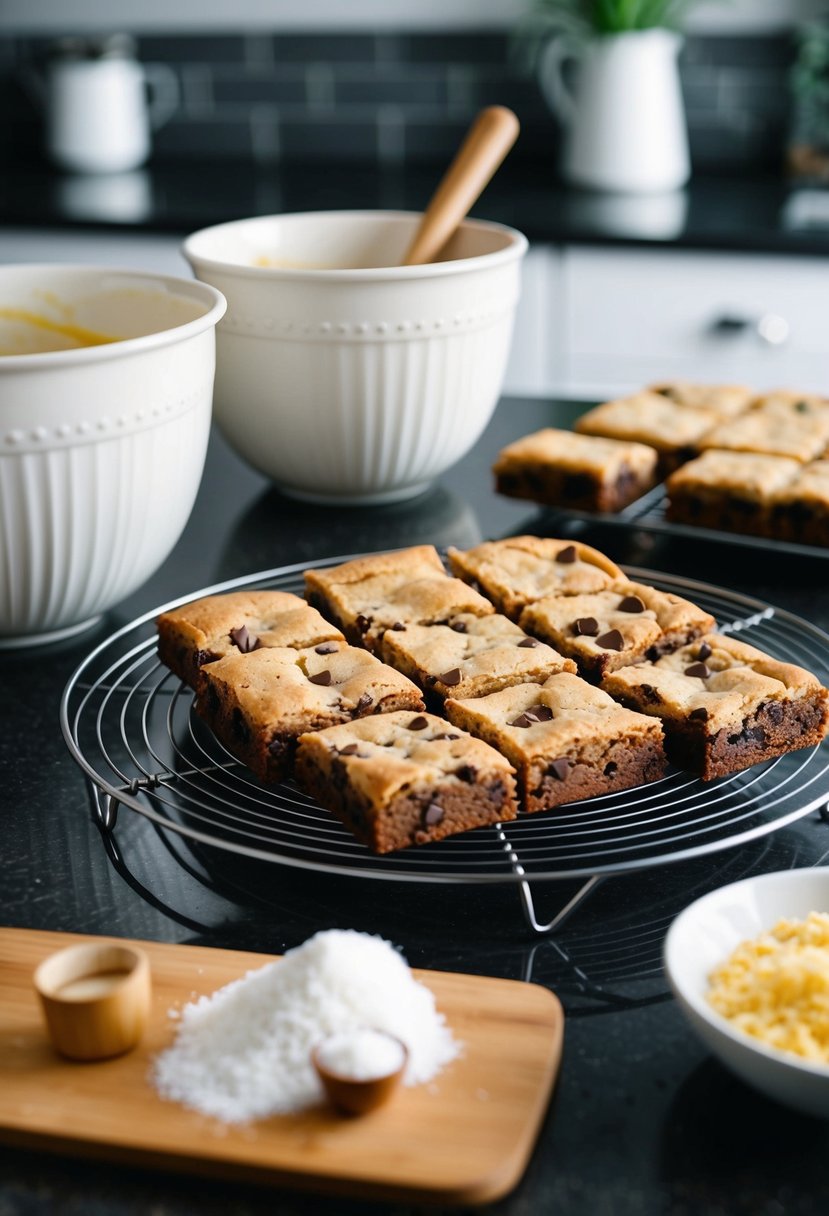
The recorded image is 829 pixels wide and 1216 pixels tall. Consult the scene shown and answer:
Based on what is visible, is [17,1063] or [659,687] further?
[659,687]

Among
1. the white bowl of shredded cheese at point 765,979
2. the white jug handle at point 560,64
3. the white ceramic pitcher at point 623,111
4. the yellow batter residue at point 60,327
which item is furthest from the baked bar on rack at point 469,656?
the white jug handle at point 560,64

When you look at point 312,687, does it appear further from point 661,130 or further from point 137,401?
point 661,130

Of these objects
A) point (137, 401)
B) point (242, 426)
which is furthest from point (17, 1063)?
point (242, 426)

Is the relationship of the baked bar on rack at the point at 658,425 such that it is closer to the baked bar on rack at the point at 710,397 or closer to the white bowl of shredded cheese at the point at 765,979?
the baked bar on rack at the point at 710,397

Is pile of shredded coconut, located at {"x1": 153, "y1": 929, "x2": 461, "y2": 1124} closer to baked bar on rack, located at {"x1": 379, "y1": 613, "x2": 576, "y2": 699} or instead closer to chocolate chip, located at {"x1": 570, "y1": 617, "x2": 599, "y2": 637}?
baked bar on rack, located at {"x1": 379, "y1": 613, "x2": 576, "y2": 699}

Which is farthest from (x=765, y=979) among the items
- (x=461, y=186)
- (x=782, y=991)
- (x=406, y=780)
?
(x=461, y=186)

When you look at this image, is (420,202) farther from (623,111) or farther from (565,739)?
(565,739)
